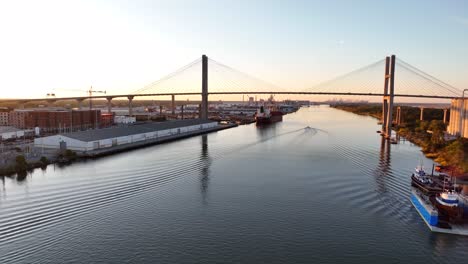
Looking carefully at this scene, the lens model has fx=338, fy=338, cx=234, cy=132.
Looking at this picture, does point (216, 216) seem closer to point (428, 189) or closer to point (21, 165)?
point (428, 189)

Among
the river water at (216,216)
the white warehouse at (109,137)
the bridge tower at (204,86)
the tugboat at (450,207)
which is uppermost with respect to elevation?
the bridge tower at (204,86)

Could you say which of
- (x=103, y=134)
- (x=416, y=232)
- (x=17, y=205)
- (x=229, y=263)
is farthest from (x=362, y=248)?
(x=103, y=134)

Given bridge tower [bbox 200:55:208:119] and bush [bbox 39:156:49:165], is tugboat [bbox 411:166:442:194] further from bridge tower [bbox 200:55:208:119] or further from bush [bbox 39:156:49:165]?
bridge tower [bbox 200:55:208:119]

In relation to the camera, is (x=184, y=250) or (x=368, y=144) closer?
(x=184, y=250)

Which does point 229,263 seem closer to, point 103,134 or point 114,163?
point 114,163

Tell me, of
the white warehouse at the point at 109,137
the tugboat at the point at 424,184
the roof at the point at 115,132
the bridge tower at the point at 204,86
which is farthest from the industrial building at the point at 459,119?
the bridge tower at the point at 204,86

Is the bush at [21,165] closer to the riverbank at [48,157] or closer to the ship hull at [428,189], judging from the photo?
the riverbank at [48,157]
